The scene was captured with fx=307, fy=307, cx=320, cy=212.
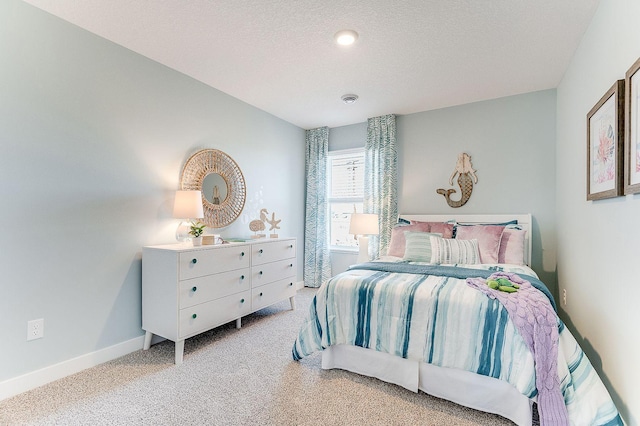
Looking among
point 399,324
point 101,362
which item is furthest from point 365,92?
point 101,362

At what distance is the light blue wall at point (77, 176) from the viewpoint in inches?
76.5

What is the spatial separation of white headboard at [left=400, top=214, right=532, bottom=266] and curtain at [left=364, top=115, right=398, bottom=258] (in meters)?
0.25

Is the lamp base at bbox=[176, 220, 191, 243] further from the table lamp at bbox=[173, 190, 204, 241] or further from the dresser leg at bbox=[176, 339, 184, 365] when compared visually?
the dresser leg at bbox=[176, 339, 184, 365]

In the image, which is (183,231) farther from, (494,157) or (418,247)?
(494,157)

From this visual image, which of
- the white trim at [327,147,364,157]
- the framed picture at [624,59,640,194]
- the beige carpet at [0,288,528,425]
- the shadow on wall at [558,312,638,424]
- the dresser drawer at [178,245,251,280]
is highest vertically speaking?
the white trim at [327,147,364,157]

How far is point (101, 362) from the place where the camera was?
2332 millimetres

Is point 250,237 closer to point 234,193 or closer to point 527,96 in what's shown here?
point 234,193

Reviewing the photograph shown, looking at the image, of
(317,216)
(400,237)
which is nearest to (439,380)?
(400,237)

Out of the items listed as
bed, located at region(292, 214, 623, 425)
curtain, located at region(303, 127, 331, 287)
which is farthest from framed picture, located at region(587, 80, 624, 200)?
curtain, located at region(303, 127, 331, 287)

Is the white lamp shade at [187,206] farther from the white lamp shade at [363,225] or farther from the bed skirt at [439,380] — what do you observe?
the white lamp shade at [363,225]

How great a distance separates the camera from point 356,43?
242 centimetres

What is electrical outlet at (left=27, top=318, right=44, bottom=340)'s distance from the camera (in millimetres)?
1991

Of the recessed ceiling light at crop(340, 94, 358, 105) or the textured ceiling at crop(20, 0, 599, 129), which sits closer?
the textured ceiling at crop(20, 0, 599, 129)

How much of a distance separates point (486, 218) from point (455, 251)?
945mm
